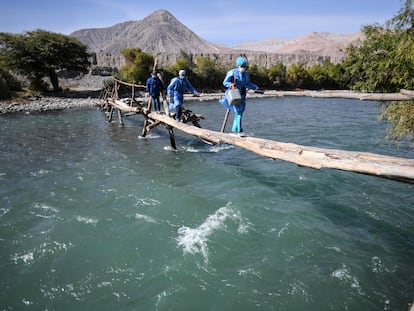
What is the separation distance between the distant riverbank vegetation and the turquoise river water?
3174 millimetres

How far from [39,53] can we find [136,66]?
1271 cm

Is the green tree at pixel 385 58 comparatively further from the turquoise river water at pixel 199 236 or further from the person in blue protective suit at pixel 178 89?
the person in blue protective suit at pixel 178 89

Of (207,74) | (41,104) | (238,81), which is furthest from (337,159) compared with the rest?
(207,74)

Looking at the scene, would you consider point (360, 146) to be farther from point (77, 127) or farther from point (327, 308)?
point (77, 127)

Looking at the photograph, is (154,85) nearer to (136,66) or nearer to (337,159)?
(337,159)

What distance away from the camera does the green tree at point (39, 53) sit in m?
32.6

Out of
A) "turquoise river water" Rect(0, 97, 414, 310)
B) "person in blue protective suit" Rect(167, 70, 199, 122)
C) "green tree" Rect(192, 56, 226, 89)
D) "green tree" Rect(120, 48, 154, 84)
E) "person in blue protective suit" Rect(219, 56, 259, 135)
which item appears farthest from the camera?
"green tree" Rect(192, 56, 226, 89)

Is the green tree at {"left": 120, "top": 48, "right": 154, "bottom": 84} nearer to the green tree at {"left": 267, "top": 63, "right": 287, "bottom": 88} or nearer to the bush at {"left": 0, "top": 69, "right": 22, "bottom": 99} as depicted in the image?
the bush at {"left": 0, "top": 69, "right": 22, "bottom": 99}

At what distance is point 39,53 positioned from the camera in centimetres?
3350

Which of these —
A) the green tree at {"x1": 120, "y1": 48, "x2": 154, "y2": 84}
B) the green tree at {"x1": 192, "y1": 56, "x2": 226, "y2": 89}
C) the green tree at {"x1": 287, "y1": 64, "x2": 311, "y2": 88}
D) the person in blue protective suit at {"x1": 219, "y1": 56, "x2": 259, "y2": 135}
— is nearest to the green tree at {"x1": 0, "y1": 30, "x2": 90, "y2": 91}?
the green tree at {"x1": 120, "y1": 48, "x2": 154, "y2": 84}

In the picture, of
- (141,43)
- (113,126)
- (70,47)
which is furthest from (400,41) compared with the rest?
(141,43)

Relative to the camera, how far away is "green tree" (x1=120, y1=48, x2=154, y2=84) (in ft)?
139

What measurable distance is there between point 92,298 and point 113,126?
55.1 ft

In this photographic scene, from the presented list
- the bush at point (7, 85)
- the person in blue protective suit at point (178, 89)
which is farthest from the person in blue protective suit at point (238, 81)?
the bush at point (7, 85)
